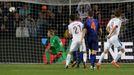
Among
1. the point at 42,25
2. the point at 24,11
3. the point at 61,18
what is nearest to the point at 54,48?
the point at 42,25

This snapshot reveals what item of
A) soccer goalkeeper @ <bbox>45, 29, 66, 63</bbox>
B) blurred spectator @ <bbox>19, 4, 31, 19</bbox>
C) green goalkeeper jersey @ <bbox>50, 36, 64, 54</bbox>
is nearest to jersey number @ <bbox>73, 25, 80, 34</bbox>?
soccer goalkeeper @ <bbox>45, 29, 66, 63</bbox>

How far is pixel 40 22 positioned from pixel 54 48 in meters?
1.71

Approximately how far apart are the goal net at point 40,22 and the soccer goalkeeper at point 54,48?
0.37m

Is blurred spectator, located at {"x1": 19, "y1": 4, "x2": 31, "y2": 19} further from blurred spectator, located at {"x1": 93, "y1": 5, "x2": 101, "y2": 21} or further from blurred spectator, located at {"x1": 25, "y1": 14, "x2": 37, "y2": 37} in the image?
blurred spectator, located at {"x1": 93, "y1": 5, "x2": 101, "y2": 21}

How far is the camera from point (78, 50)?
24.8 meters

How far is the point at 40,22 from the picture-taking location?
28.1 metres

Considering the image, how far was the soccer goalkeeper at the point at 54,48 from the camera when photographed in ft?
88.5

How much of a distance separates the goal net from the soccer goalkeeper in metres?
0.37

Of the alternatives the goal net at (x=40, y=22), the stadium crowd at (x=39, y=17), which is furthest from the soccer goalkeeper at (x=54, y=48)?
the stadium crowd at (x=39, y=17)

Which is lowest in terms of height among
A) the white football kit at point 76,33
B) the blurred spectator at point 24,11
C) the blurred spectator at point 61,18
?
the white football kit at point 76,33

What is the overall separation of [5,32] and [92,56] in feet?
26.5

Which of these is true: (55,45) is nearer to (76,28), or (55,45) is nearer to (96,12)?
(96,12)

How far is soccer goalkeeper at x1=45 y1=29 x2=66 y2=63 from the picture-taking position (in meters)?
27.0

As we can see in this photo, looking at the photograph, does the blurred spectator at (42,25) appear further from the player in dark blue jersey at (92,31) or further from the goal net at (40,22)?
the player in dark blue jersey at (92,31)
